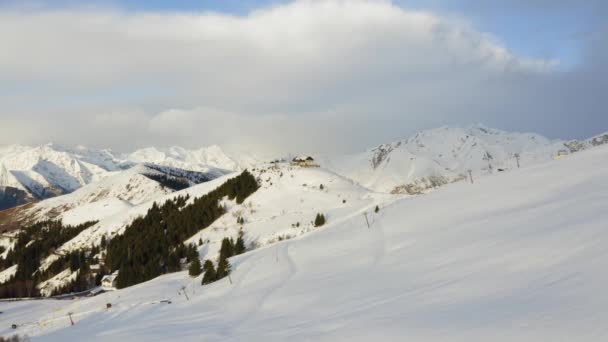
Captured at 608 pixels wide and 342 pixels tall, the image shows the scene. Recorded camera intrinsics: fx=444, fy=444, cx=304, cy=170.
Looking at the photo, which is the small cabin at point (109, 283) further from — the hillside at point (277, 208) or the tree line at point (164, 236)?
the hillside at point (277, 208)

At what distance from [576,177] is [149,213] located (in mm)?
104851

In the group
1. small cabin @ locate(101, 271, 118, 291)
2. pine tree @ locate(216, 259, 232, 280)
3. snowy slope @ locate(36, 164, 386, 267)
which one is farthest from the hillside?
pine tree @ locate(216, 259, 232, 280)

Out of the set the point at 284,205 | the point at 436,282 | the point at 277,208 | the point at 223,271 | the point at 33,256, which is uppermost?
the point at 33,256

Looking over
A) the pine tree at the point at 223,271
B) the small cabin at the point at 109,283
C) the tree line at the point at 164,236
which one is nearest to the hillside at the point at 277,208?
the tree line at the point at 164,236

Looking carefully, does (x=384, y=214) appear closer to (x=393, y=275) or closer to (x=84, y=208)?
(x=393, y=275)

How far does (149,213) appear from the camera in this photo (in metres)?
114

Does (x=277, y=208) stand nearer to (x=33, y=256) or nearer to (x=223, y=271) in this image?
(x=223, y=271)

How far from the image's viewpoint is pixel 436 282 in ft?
48.9

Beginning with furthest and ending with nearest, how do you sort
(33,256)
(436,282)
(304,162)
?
(33,256)
(304,162)
(436,282)

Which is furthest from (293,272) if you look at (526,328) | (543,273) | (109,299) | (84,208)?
(84,208)

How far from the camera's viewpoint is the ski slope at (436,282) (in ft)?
32.0

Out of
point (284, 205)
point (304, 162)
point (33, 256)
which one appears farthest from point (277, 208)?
point (33, 256)

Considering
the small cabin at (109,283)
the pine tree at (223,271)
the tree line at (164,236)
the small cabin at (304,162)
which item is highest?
the small cabin at (304,162)

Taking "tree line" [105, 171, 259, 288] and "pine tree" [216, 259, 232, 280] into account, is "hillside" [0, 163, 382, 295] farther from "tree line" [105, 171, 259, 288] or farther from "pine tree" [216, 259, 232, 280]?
"pine tree" [216, 259, 232, 280]
